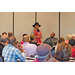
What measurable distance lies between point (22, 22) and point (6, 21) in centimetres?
86

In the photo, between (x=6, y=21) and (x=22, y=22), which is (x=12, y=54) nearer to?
(x=22, y=22)

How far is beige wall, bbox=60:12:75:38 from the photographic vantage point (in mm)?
6973

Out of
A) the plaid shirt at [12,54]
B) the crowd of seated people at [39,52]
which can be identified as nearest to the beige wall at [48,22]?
the crowd of seated people at [39,52]

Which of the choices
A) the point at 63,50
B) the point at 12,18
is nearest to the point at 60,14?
the point at 12,18

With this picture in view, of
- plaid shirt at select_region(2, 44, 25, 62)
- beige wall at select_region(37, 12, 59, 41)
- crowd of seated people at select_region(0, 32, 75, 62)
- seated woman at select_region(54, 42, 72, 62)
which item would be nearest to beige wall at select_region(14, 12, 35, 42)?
beige wall at select_region(37, 12, 59, 41)

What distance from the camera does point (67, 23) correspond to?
706 centimetres

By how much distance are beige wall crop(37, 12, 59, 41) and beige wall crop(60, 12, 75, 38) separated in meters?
0.27

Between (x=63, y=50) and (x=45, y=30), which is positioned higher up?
(x=45, y=30)

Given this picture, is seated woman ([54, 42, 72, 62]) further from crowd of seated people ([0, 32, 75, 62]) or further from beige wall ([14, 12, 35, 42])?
beige wall ([14, 12, 35, 42])
